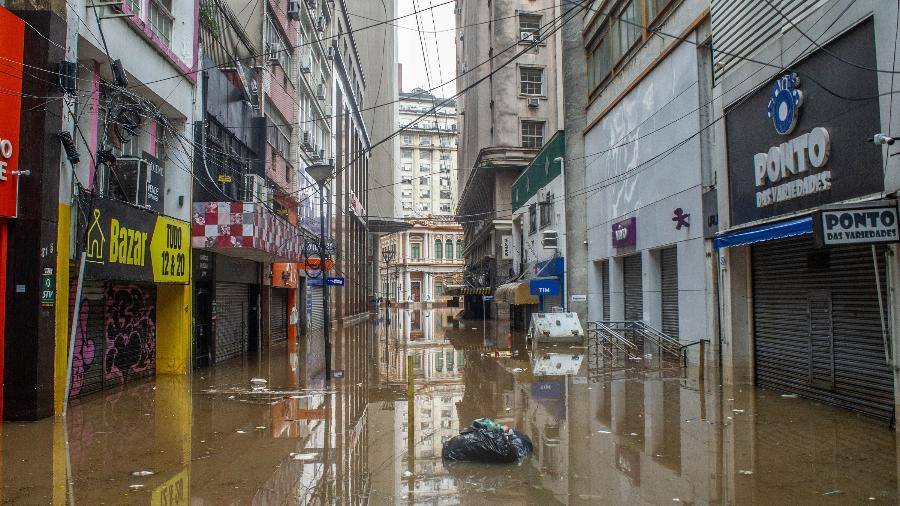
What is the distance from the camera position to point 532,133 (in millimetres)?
44375

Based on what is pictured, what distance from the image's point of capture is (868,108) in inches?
354

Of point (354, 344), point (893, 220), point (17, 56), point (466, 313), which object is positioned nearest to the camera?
point (893, 220)

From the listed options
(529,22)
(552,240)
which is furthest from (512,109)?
(552,240)

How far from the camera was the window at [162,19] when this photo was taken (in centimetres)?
1460

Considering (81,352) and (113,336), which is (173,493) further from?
(113,336)

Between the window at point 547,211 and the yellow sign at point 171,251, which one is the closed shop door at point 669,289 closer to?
the window at point 547,211

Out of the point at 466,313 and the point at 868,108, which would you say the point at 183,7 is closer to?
the point at 868,108

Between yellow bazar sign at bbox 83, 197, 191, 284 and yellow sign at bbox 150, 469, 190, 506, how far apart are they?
220 inches

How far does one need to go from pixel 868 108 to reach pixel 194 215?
14194mm

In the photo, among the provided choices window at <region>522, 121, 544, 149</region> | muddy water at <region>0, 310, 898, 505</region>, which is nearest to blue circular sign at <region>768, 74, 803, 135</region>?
muddy water at <region>0, 310, 898, 505</region>

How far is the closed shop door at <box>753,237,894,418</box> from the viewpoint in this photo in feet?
30.9

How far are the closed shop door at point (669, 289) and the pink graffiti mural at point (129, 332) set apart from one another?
13083 millimetres

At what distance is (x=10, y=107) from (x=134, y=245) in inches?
152

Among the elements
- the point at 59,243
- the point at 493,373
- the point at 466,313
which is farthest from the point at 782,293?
the point at 466,313
